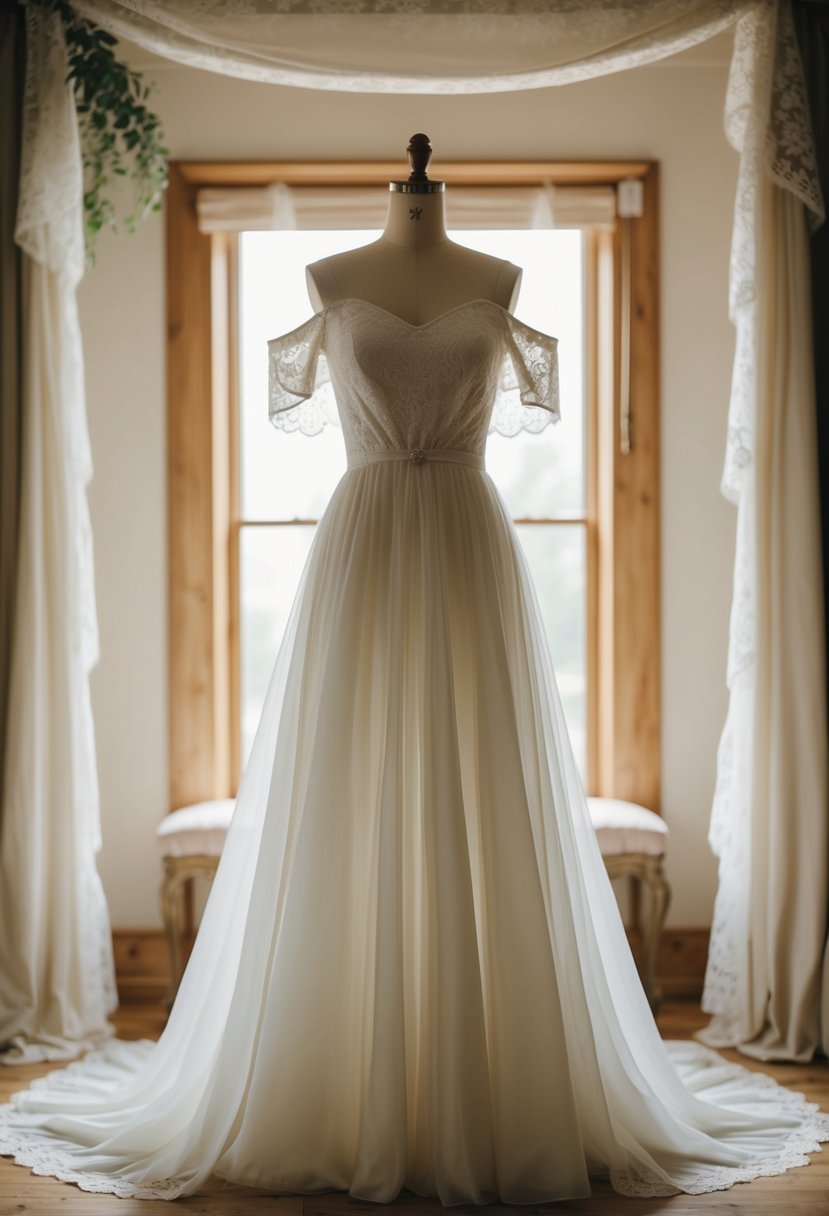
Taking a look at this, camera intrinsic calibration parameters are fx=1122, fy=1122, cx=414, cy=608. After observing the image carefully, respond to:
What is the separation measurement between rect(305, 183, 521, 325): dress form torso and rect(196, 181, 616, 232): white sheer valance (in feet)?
3.62

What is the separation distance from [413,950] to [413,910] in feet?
0.24

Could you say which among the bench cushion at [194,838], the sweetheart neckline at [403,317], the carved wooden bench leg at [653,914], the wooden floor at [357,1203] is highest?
the sweetheart neckline at [403,317]

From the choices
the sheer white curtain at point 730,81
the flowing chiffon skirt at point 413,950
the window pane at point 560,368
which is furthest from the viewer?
the window pane at point 560,368

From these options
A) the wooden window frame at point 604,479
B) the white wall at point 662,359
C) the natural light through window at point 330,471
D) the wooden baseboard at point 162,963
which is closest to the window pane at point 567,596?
the natural light through window at point 330,471

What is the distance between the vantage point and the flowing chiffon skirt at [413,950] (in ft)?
6.27

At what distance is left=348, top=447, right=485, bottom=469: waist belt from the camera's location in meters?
2.19

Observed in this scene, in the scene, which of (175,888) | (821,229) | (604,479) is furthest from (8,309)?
(821,229)

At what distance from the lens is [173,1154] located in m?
2.04

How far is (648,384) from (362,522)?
1506 millimetres

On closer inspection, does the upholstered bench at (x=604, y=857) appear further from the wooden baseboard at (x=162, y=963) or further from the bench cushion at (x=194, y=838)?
the wooden baseboard at (x=162, y=963)

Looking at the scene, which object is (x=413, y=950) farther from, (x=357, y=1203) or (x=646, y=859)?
(x=646, y=859)

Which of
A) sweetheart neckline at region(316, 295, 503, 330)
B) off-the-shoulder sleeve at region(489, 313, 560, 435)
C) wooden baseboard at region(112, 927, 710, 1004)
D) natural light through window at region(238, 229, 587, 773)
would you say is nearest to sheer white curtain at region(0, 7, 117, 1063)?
wooden baseboard at region(112, 927, 710, 1004)

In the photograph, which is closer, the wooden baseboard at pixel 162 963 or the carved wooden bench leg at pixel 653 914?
the carved wooden bench leg at pixel 653 914

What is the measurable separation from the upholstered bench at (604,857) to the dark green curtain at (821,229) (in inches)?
30.3
